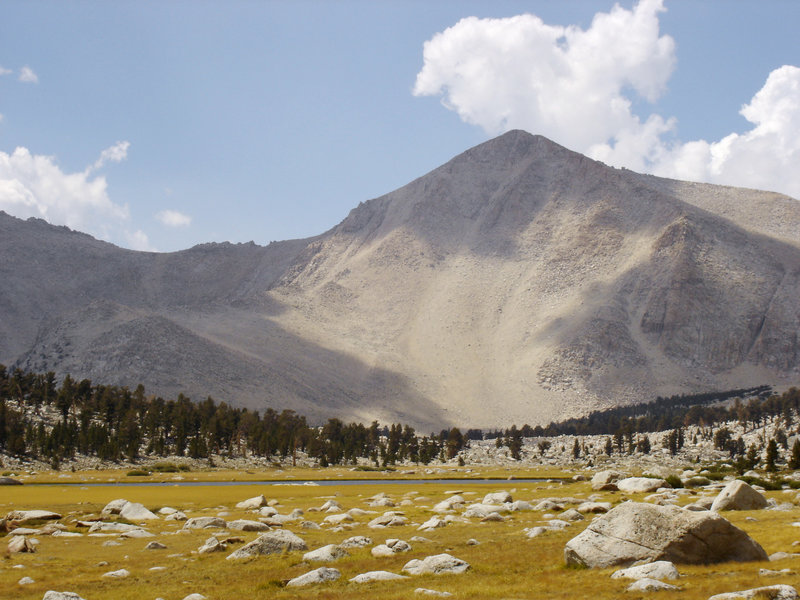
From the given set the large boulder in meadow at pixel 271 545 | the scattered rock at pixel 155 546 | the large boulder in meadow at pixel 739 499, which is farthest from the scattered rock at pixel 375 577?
the large boulder in meadow at pixel 739 499

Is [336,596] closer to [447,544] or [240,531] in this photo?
[447,544]

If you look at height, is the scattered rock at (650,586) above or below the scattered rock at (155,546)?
above

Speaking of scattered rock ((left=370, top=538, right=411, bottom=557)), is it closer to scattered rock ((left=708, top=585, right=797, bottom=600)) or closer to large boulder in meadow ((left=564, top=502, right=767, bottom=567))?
large boulder in meadow ((left=564, top=502, right=767, bottom=567))

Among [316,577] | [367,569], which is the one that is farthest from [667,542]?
[316,577]

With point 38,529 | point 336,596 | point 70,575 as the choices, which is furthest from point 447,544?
point 38,529

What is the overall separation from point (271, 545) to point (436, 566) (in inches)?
330

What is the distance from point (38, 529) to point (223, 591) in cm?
2103

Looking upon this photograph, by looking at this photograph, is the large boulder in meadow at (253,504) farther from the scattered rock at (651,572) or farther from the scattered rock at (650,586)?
the scattered rock at (650,586)

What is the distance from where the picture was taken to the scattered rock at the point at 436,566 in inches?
1025

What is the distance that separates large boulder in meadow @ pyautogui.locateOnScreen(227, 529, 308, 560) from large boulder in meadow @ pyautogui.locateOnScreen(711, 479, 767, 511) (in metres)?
24.2

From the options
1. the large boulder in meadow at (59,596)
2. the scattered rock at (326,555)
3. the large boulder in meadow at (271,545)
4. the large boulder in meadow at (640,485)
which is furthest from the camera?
the large boulder in meadow at (640,485)

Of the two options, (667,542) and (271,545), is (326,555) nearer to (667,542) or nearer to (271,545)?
(271,545)

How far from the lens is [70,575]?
89.7 feet

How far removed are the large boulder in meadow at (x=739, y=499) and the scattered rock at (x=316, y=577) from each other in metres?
25.7
